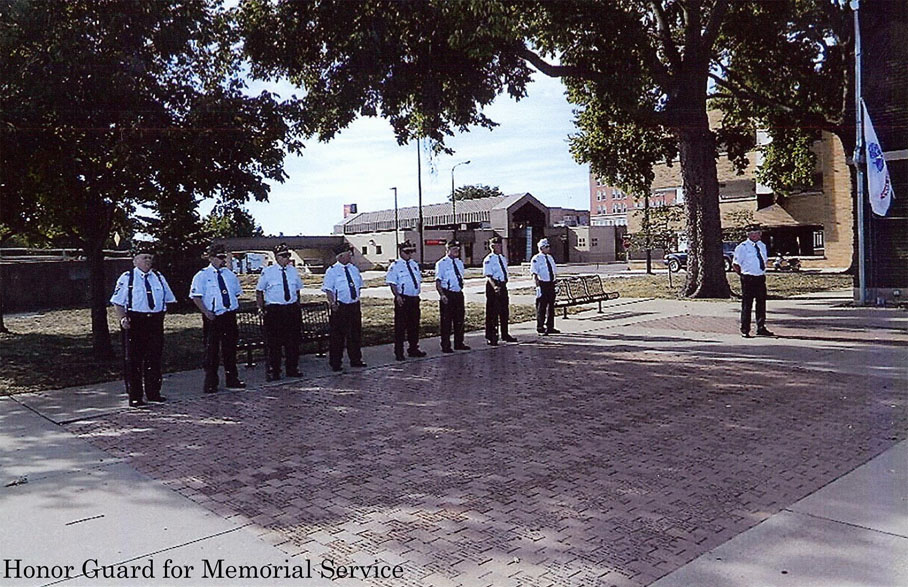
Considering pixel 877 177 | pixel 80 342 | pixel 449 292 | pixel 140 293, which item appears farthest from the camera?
pixel 80 342

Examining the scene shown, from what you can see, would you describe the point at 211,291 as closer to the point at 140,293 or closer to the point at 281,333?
the point at 140,293

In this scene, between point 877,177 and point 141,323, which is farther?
point 877,177

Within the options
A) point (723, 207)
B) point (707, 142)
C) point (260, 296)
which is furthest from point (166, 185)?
point (723, 207)

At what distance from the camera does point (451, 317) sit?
41.2 feet

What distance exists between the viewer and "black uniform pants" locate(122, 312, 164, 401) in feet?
28.7

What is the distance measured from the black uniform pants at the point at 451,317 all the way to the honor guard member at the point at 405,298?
0.56 meters

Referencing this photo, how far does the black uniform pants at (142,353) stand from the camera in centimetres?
874

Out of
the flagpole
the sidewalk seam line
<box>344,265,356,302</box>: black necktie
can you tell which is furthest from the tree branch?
the sidewalk seam line

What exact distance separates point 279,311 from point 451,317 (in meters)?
3.27

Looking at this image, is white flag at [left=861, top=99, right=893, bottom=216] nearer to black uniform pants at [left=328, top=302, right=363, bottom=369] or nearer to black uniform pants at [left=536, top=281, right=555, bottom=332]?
black uniform pants at [left=536, top=281, right=555, bottom=332]

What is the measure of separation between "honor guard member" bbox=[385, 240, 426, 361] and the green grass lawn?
2.03 meters

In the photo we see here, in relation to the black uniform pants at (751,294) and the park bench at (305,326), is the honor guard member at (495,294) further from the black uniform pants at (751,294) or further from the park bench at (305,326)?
the black uniform pants at (751,294)

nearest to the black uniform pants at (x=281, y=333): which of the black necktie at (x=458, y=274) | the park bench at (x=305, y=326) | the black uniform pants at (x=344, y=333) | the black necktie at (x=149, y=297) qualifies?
the black uniform pants at (x=344, y=333)

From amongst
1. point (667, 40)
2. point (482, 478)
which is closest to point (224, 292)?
point (482, 478)
